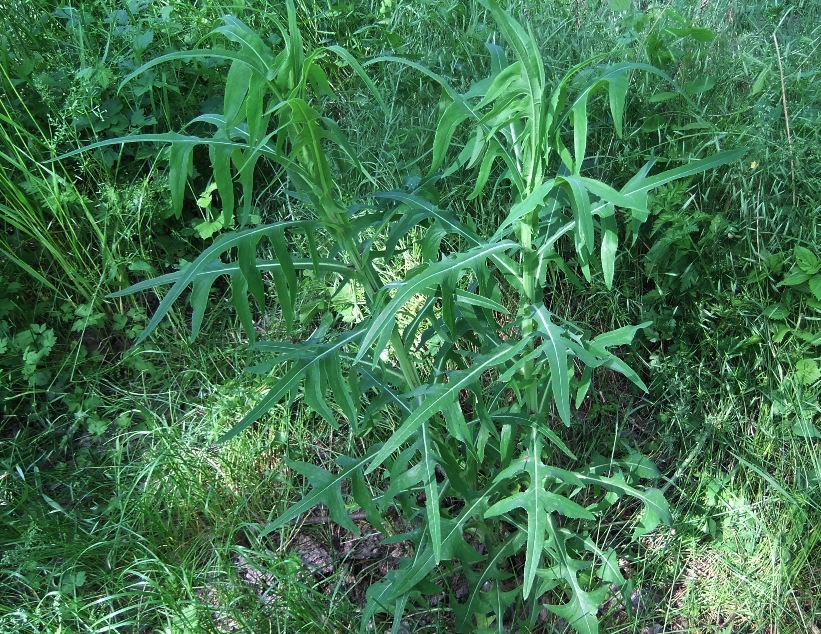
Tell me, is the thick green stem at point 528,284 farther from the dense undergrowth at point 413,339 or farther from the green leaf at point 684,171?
the green leaf at point 684,171

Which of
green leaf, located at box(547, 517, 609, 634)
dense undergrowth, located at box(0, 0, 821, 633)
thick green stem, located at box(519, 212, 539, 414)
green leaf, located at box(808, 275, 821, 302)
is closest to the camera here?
thick green stem, located at box(519, 212, 539, 414)

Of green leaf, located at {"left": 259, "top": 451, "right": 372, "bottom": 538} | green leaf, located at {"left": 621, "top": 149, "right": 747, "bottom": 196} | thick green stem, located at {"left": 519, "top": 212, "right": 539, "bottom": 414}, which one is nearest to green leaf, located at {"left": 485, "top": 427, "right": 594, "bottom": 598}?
thick green stem, located at {"left": 519, "top": 212, "right": 539, "bottom": 414}

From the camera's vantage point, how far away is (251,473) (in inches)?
105

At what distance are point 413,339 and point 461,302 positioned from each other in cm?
17

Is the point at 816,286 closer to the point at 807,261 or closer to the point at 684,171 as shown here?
the point at 807,261

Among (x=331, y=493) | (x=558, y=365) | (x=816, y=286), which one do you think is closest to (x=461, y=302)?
(x=558, y=365)

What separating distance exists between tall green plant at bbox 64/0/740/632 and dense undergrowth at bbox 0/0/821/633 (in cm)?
1

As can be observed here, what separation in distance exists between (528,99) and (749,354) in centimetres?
148

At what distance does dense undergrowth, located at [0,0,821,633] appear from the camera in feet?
6.13

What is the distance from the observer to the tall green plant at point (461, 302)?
1.57 m

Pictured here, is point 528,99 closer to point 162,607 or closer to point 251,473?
point 251,473

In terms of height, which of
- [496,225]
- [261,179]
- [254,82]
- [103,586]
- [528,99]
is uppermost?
[254,82]

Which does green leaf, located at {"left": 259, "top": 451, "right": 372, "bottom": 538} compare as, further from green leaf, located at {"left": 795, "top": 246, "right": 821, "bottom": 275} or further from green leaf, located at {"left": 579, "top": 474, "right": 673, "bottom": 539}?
green leaf, located at {"left": 795, "top": 246, "right": 821, "bottom": 275}

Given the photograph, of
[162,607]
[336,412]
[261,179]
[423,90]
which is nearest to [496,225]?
[423,90]
